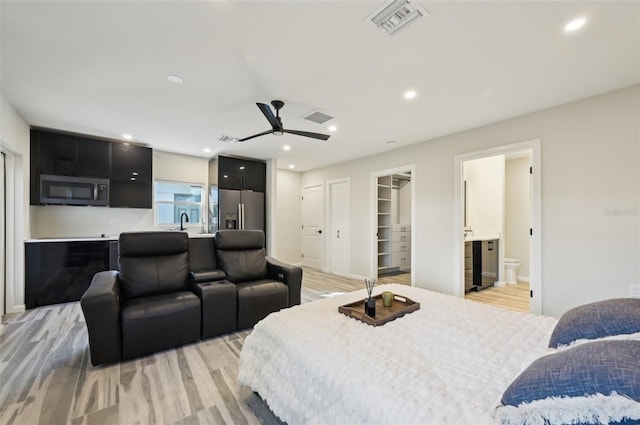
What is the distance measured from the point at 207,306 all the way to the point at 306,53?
2.47 metres

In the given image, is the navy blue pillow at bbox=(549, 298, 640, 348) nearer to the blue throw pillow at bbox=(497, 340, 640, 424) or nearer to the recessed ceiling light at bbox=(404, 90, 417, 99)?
the blue throw pillow at bbox=(497, 340, 640, 424)

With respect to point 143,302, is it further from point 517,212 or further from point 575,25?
point 517,212

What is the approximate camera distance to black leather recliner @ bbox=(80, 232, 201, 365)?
2221mm

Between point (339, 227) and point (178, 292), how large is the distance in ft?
12.9

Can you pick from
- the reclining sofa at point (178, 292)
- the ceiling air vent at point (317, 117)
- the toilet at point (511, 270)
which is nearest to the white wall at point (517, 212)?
the toilet at point (511, 270)

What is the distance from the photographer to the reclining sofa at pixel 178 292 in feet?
7.44

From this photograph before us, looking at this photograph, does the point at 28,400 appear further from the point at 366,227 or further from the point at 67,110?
the point at 366,227

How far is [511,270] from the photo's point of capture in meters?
5.11

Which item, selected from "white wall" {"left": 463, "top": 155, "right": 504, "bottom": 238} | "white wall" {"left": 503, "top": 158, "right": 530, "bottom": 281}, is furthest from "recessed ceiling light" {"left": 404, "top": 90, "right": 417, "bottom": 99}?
"white wall" {"left": 503, "top": 158, "right": 530, "bottom": 281}

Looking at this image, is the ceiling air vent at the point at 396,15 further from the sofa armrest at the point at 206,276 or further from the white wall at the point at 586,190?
the sofa armrest at the point at 206,276

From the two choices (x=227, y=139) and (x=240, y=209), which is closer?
(x=227, y=139)

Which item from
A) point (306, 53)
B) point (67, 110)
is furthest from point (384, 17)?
point (67, 110)

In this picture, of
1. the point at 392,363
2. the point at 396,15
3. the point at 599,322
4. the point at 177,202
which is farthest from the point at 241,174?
the point at 599,322

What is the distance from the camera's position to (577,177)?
3.02 metres
